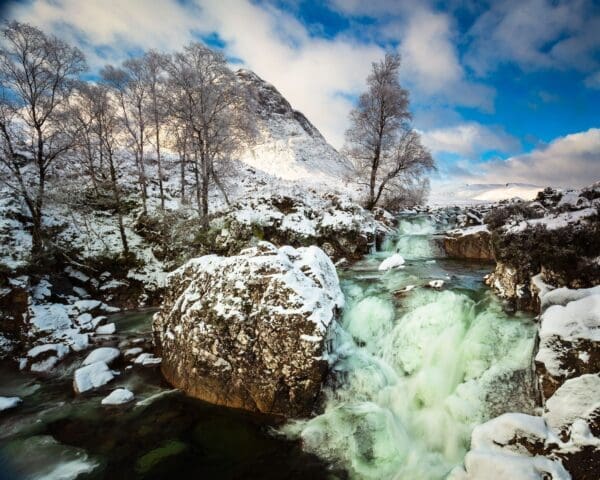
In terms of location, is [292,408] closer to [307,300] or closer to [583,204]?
[307,300]

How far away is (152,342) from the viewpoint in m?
10.4

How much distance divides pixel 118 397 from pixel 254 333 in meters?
3.94

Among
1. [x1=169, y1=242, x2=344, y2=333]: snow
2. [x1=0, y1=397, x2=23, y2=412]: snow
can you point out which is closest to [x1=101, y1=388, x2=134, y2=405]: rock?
[x1=0, y1=397, x2=23, y2=412]: snow

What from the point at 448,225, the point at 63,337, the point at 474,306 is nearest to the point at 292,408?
the point at 474,306

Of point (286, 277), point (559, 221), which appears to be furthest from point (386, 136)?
point (286, 277)

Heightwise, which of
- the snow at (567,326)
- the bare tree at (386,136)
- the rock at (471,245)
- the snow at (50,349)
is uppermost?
the bare tree at (386,136)

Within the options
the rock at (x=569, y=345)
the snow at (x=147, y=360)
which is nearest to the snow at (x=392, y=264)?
the rock at (x=569, y=345)

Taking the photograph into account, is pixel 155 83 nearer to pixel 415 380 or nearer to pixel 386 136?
pixel 386 136

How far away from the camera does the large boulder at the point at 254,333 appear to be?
22.2ft

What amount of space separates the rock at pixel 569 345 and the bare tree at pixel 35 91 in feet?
56.0

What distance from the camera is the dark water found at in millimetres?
5520

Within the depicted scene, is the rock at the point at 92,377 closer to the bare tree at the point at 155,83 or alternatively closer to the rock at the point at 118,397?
the rock at the point at 118,397

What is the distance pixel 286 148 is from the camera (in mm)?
49750

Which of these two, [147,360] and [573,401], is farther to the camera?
[147,360]
